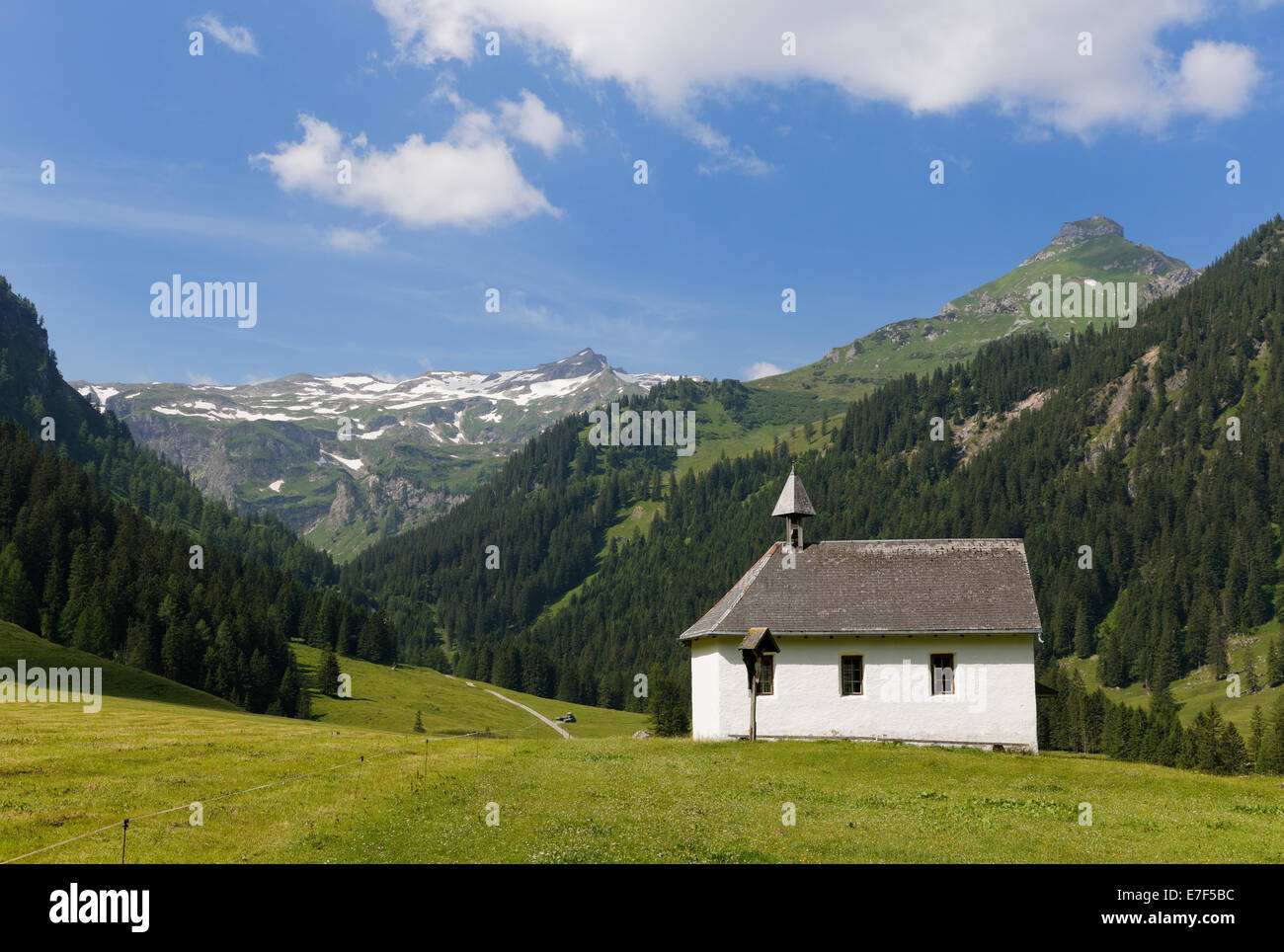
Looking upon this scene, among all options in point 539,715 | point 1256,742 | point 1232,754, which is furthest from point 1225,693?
point 539,715

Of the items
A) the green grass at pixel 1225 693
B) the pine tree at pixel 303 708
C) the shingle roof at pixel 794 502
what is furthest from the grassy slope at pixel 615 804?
the green grass at pixel 1225 693

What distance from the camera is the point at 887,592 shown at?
48.9 m

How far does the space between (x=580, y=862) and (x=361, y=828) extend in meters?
6.92

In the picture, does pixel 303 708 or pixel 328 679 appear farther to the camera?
pixel 328 679

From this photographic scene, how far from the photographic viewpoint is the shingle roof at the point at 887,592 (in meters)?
46.8

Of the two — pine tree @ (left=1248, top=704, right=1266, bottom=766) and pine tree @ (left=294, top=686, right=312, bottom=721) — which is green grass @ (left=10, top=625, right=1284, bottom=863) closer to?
pine tree @ (left=294, top=686, right=312, bottom=721)

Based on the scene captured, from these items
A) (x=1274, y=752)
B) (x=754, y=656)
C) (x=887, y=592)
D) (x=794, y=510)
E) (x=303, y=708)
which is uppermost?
(x=794, y=510)

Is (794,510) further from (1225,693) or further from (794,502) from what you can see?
(1225,693)

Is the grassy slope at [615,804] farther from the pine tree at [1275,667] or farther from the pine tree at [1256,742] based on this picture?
the pine tree at [1275,667]

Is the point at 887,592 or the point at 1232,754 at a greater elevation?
the point at 887,592

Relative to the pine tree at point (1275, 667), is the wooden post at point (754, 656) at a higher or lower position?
higher

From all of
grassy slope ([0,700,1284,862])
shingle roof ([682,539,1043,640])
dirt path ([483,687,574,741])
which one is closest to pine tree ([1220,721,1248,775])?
dirt path ([483,687,574,741])

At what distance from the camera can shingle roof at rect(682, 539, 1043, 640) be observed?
46.8 meters
